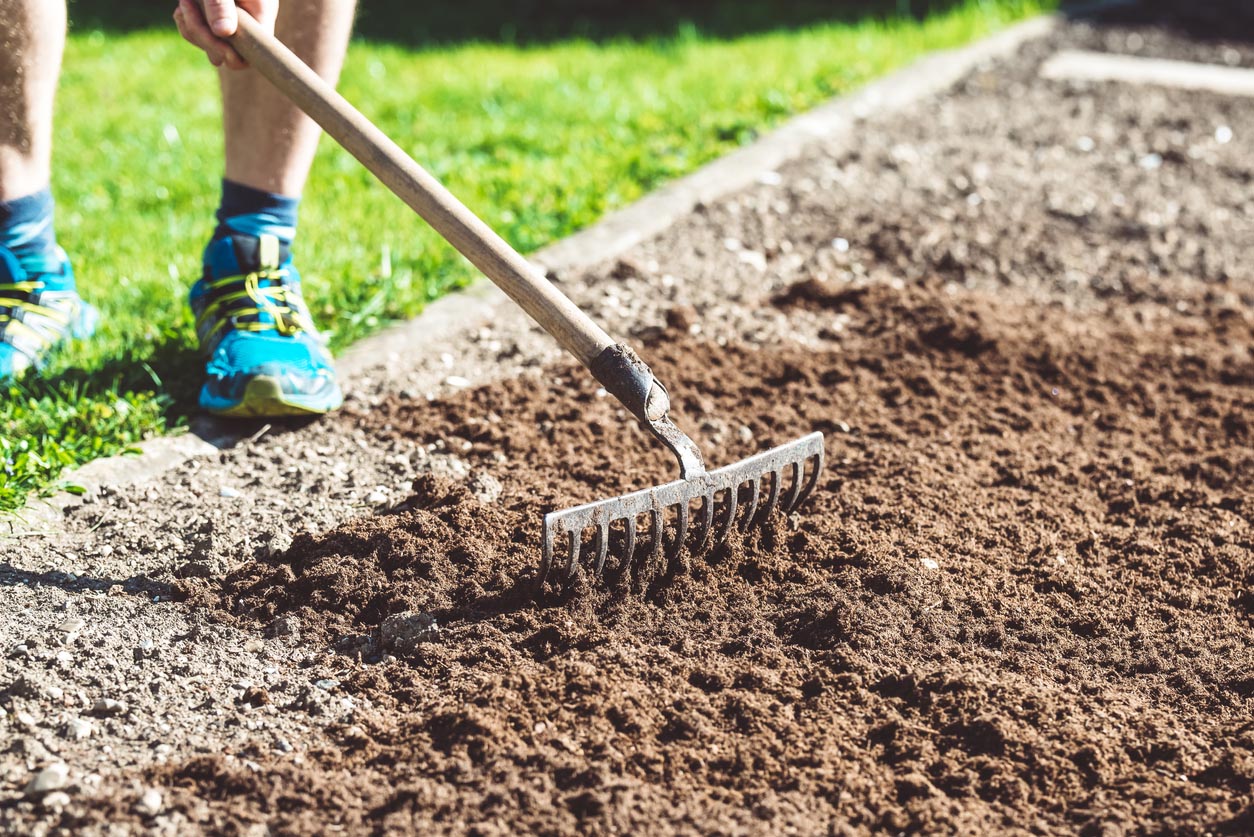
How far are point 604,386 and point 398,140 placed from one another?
287 centimetres

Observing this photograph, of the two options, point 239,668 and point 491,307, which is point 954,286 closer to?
point 491,307

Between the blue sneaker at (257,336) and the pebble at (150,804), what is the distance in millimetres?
1124

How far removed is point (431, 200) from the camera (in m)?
2.48

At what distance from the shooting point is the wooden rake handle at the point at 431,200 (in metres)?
2.42

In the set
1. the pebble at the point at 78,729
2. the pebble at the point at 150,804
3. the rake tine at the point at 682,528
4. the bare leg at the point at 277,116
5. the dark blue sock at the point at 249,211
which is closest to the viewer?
the pebble at the point at 150,804

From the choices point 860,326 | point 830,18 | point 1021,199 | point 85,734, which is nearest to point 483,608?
point 85,734

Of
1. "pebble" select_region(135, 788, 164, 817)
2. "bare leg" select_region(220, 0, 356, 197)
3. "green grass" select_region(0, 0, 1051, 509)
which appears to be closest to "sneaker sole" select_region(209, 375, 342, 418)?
"green grass" select_region(0, 0, 1051, 509)

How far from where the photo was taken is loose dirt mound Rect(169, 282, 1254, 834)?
6.19ft

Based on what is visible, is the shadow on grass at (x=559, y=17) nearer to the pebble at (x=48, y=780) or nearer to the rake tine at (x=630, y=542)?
the rake tine at (x=630, y=542)

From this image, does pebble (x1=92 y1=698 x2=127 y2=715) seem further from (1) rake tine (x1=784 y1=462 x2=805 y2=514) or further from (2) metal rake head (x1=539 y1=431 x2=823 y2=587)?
(1) rake tine (x1=784 y1=462 x2=805 y2=514)

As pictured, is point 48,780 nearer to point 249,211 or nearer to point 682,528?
point 682,528

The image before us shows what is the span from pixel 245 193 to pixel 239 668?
1332 millimetres

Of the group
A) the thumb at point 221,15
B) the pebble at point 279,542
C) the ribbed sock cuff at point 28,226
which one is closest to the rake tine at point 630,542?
the pebble at point 279,542

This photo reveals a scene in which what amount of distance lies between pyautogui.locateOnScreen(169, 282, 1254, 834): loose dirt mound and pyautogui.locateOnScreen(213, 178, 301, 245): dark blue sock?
540mm
